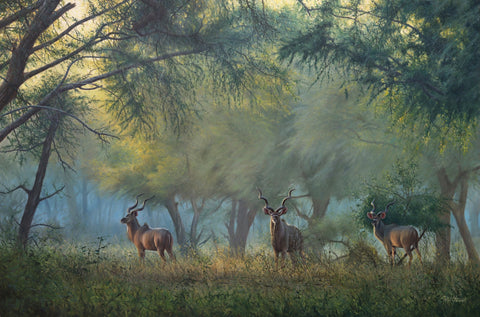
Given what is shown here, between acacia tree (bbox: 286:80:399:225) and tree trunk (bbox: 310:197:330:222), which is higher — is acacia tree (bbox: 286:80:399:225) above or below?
above

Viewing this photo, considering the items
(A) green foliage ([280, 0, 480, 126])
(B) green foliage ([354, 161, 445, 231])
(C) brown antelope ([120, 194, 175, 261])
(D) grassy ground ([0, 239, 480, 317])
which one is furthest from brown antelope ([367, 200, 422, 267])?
(C) brown antelope ([120, 194, 175, 261])

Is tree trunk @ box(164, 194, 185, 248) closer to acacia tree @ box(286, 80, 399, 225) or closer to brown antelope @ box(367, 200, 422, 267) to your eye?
acacia tree @ box(286, 80, 399, 225)

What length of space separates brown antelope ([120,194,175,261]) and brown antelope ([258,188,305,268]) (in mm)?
3435

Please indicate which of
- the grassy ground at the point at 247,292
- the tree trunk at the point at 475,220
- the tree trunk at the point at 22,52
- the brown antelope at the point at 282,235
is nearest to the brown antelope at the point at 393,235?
the grassy ground at the point at 247,292

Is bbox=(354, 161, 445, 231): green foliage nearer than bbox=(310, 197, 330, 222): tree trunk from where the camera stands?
Yes

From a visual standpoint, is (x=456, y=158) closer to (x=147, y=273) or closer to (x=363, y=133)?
(x=363, y=133)

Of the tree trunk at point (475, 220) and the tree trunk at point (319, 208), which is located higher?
the tree trunk at point (475, 220)

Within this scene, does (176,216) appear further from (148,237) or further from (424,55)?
(424,55)

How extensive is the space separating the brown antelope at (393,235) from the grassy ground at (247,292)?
893mm

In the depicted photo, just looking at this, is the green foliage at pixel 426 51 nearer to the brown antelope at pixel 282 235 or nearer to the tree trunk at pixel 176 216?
the brown antelope at pixel 282 235

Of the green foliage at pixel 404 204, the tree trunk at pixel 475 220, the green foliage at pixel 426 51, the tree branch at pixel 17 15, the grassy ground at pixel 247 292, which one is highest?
the tree trunk at pixel 475 220

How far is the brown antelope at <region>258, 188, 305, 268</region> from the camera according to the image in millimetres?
11828

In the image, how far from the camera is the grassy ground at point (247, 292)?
787 centimetres

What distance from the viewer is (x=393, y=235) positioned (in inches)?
501
